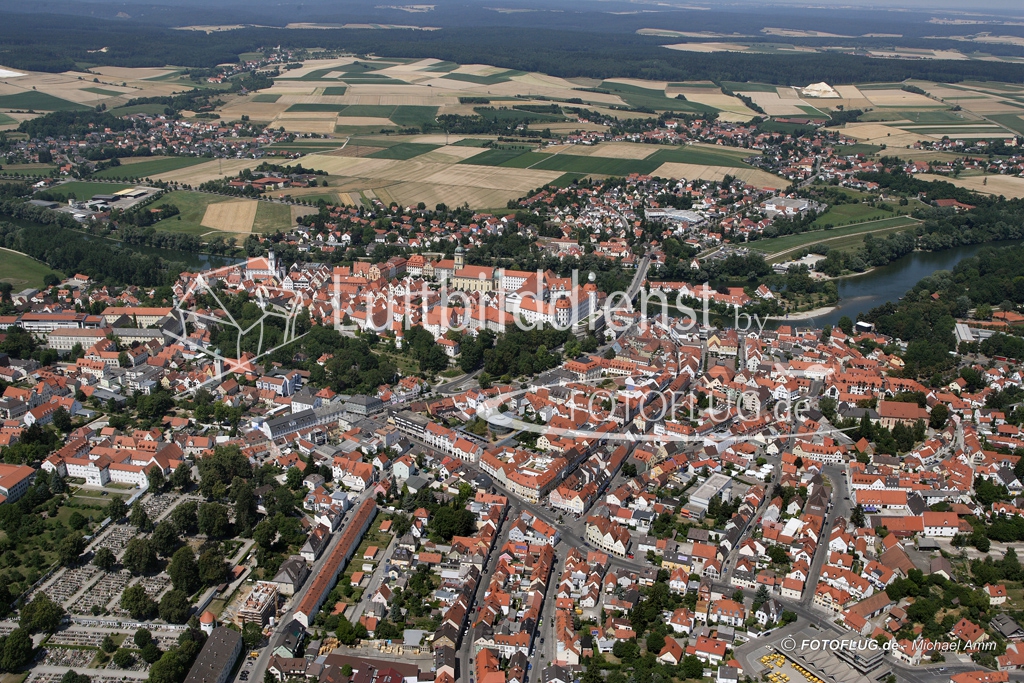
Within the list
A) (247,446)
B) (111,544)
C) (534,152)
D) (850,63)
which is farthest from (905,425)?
(850,63)

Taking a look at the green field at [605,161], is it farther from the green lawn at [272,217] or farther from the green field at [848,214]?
the green lawn at [272,217]

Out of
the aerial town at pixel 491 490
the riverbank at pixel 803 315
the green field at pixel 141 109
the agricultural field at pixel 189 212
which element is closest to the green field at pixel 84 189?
the agricultural field at pixel 189 212

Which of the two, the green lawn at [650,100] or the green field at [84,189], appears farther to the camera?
the green lawn at [650,100]

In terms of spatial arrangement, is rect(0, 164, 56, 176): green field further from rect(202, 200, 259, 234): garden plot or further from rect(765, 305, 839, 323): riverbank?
rect(765, 305, 839, 323): riverbank

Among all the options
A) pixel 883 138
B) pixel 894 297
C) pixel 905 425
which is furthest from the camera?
pixel 883 138

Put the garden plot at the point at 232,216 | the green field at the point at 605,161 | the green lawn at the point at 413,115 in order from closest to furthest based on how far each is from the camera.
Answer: the garden plot at the point at 232,216, the green field at the point at 605,161, the green lawn at the point at 413,115

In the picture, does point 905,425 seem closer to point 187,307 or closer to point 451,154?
point 187,307

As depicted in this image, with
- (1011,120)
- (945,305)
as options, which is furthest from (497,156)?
(1011,120)
